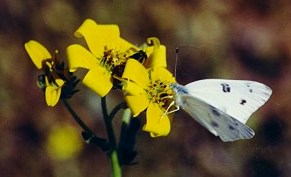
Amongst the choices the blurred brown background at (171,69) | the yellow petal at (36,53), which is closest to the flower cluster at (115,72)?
the yellow petal at (36,53)

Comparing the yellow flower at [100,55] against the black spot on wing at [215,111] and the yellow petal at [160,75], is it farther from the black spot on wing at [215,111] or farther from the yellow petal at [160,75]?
the black spot on wing at [215,111]

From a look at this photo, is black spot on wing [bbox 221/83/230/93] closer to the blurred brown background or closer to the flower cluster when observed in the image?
the flower cluster

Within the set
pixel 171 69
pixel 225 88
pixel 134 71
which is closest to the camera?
pixel 134 71

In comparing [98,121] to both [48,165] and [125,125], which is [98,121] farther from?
[125,125]

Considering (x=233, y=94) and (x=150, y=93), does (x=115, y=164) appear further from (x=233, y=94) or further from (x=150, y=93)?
(x=233, y=94)

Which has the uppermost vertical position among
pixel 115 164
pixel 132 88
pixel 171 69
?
pixel 132 88

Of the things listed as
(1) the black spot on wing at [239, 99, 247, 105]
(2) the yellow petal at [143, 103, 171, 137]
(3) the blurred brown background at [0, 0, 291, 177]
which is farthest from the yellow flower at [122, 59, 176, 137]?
(3) the blurred brown background at [0, 0, 291, 177]

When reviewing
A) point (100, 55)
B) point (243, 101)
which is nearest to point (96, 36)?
point (100, 55)

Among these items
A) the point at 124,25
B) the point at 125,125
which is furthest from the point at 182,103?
the point at 124,25

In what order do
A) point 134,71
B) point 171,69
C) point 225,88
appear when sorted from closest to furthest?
point 134,71 → point 225,88 → point 171,69
